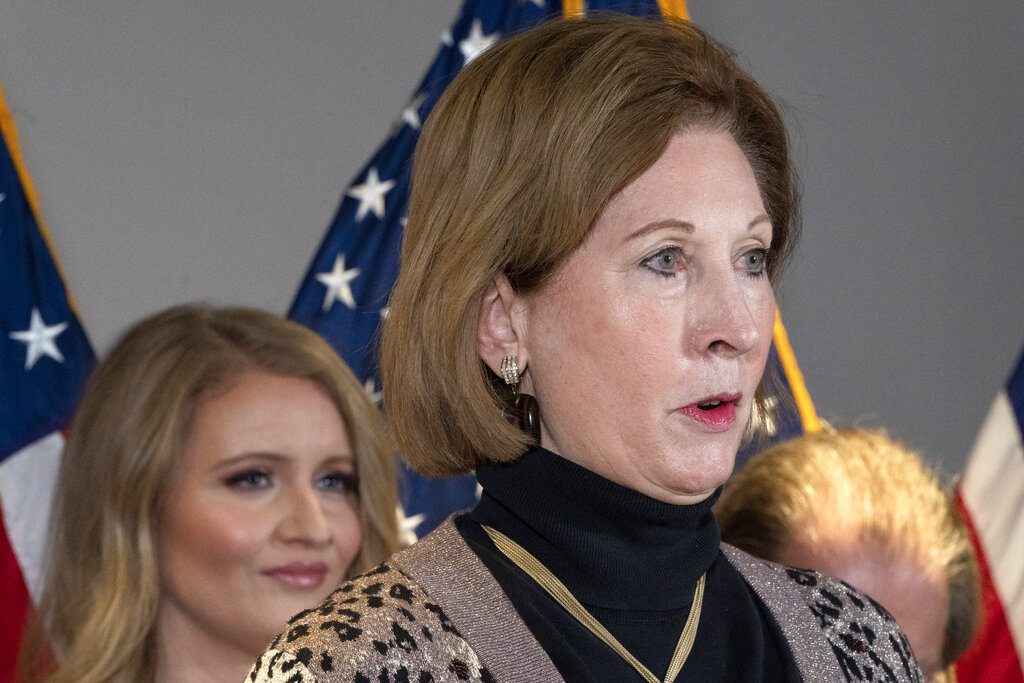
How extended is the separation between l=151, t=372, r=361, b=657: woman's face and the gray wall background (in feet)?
2.23

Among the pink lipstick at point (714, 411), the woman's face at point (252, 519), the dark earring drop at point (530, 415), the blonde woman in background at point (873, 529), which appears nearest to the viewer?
the pink lipstick at point (714, 411)

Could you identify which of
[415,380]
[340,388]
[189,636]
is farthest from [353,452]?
[415,380]

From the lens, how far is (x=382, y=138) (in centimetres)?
361

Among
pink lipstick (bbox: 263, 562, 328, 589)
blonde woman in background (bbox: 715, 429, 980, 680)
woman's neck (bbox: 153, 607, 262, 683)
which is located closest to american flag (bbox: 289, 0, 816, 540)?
pink lipstick (bbox: 263, 562, 328, 589)

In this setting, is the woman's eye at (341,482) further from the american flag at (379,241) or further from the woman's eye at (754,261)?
the woman's eye at (754,261)

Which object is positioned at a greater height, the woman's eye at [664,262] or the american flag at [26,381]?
the woman's eye at [664,262]

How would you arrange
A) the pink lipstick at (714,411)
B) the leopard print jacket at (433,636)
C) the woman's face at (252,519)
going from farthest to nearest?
the woman's face at (252,519)
the pink lipstick at (714,411)
the leopard print jacket at (433,636)

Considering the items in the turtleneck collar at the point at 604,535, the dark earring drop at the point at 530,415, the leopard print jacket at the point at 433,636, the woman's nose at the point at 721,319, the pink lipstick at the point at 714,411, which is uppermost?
the woman's nose at the point at 721,319

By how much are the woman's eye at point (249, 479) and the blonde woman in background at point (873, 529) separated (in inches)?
37.5

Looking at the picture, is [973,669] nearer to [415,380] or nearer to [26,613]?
[415,380]

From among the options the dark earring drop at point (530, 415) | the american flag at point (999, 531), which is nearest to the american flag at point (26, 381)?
the dark earring drop at point (530, 415)

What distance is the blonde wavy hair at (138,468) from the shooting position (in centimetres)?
268

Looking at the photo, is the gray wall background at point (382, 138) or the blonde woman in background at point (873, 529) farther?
the gray wall background at point (382, 138)

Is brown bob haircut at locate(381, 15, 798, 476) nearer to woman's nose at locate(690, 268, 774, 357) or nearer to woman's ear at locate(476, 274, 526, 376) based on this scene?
woman's ear at locate(476, 274, 526, 376)
